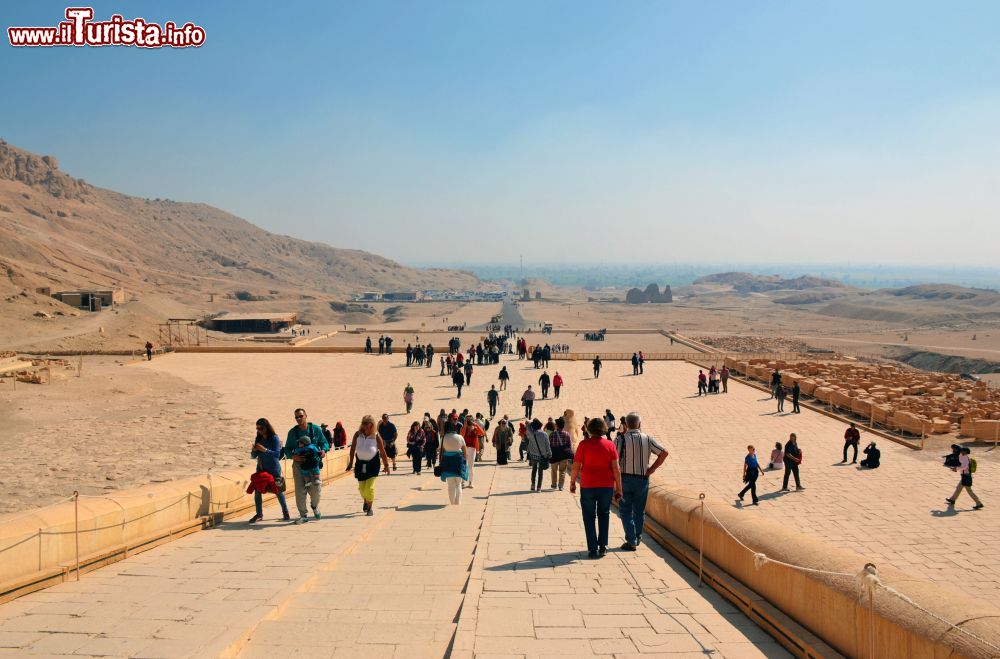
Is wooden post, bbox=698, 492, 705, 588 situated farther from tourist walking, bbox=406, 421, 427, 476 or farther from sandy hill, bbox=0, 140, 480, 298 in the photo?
sandy hill, bbox=0, 140, 480, 298

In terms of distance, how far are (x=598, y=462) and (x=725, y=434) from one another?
1184cm

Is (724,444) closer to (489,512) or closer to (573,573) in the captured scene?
(489,512)

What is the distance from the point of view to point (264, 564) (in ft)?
18.4

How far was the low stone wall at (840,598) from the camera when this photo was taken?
3.09 meters

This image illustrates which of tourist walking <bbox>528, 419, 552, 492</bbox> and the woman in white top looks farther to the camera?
tourist walking <bbox>528, 419, 552, 492</bbox>

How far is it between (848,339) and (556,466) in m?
59.6

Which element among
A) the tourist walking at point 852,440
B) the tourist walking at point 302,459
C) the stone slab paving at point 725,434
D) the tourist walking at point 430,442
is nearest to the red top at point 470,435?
the tourist walking at point 430,442

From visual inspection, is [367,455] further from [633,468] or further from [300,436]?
[633,468]

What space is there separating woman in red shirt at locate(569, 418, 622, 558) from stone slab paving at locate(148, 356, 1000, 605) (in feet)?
3.23

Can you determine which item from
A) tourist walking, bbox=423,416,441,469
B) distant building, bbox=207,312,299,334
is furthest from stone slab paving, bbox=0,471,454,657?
distant building, bbox=207,312,299,334

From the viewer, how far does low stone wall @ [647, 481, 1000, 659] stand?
10.1ft

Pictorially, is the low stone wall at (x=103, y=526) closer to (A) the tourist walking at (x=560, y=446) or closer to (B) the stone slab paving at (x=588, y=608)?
(B) the stone slab paving at (x=588, y=608)

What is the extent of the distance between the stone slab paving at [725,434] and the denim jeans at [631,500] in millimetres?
643

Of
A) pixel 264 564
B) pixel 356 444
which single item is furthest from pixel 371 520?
Answer: pixel 264 564
